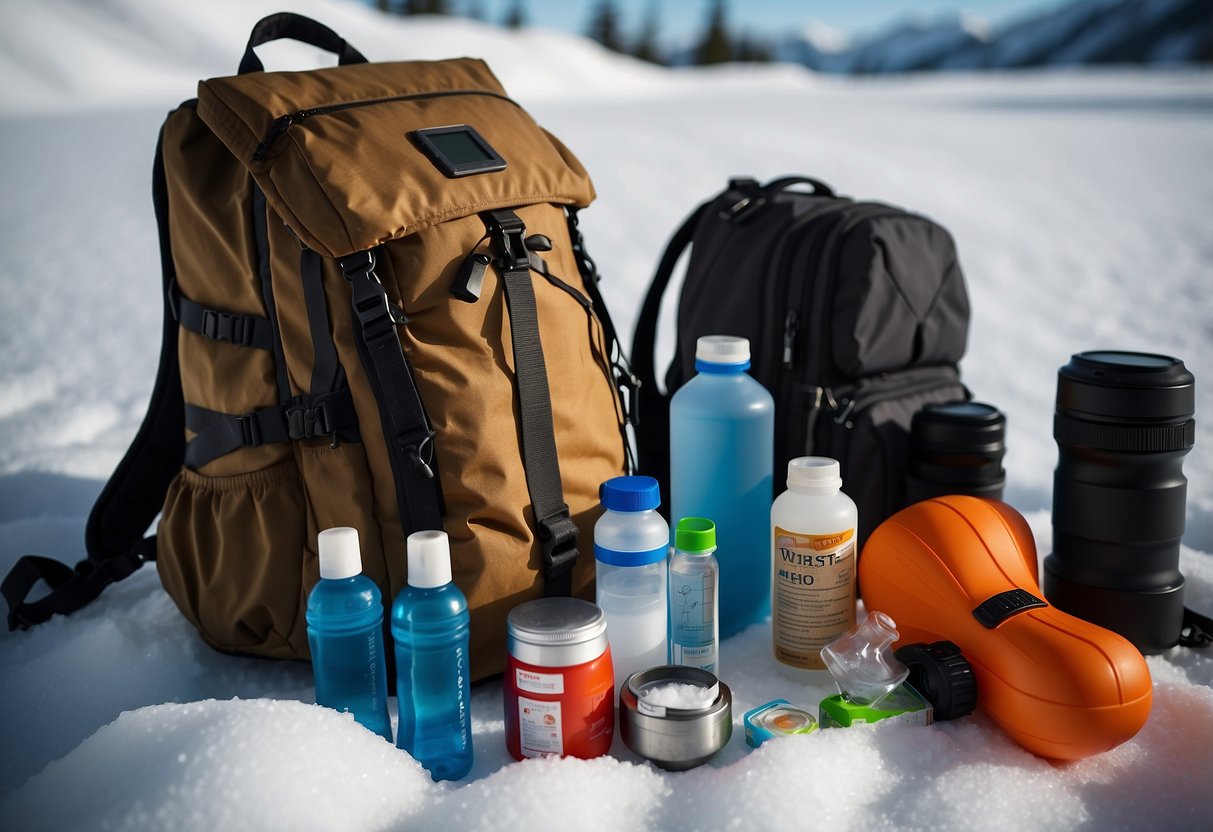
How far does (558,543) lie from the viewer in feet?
3.98

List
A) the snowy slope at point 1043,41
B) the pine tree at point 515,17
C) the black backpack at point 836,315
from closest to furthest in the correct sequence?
the black backpack at point 836,315, the pine tree at point 515,17, the snowy slope at point 1043,41

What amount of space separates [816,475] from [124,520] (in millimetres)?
991

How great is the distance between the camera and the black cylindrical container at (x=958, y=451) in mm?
1400

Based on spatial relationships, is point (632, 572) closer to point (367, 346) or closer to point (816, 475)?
point (816, 475)

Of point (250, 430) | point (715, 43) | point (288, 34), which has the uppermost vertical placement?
point (715, 43)

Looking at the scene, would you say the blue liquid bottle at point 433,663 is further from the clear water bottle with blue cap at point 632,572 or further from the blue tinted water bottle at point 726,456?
the blue tinted water bottle at point 726,456

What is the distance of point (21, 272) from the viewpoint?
2.60 meters

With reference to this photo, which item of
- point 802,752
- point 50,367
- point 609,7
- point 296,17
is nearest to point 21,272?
point 50,367

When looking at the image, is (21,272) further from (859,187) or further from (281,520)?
(859,187)

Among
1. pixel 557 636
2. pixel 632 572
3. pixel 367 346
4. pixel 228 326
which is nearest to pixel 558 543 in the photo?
pixel 632 572

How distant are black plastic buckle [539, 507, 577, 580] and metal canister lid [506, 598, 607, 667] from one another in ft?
0.54

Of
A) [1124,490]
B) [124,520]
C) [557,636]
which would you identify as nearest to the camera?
[557,636]

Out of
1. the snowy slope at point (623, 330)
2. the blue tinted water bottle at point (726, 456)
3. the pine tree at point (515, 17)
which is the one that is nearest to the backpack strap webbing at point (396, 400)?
the snowy slope at point (623, 330)

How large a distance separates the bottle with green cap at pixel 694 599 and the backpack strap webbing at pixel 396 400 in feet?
0.93
